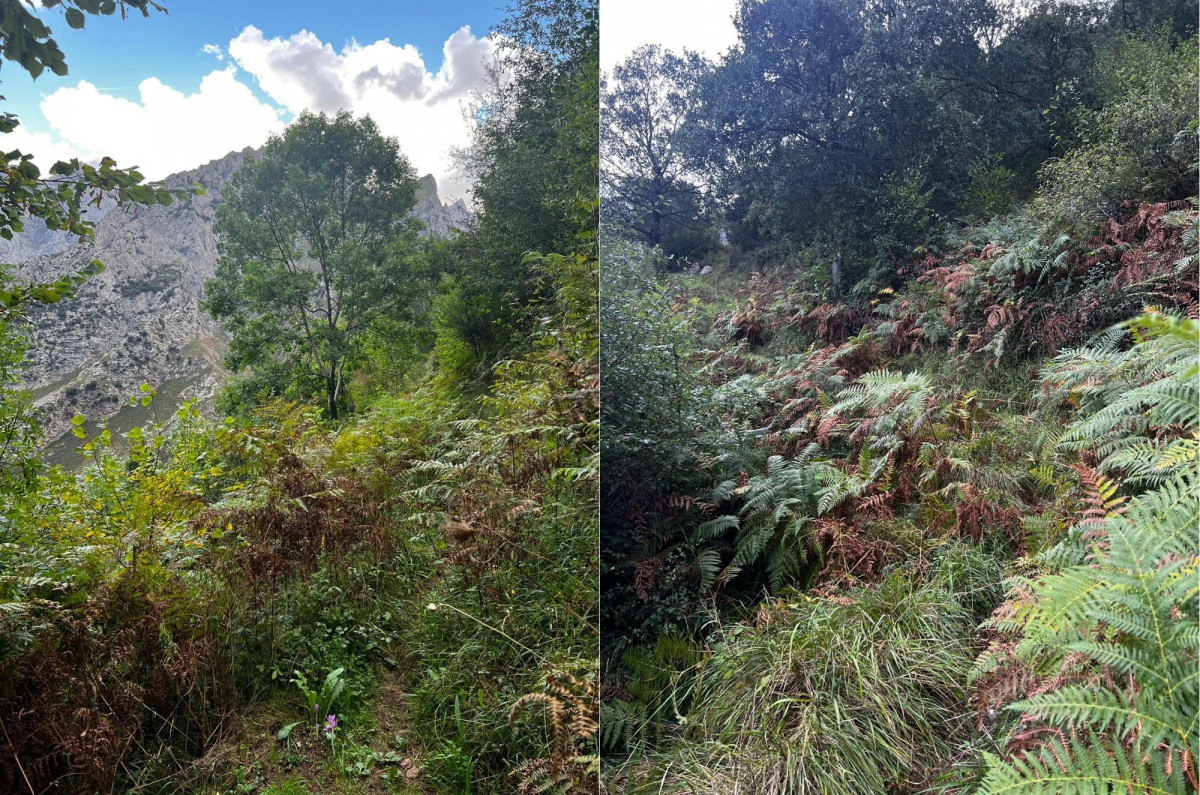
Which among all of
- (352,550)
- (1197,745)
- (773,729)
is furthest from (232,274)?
(1197,745)

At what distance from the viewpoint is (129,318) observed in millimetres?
1376

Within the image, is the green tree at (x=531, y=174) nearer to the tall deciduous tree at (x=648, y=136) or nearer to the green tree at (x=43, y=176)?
the tall deciduous tree at (x=648, y=136)

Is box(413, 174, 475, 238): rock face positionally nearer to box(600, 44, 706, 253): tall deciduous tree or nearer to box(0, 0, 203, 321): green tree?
box(600, 44, 706, 253): tall deciduous tree

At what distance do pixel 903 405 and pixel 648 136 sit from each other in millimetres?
1254

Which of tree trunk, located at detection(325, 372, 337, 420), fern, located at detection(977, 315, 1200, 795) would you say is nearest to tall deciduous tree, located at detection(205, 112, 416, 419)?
tree trunk, located at detection(325, 372, 337, 420)

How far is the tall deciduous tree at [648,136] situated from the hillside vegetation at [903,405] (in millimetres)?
12

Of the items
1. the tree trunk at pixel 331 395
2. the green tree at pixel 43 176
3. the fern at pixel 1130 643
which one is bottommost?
the fern at pixel 1130 643

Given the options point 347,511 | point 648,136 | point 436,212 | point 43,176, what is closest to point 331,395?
point 347,511

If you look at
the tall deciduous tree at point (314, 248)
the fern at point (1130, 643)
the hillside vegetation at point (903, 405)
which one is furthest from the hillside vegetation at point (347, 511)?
the fern at point (1130, 643)

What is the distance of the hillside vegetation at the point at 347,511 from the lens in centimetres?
122

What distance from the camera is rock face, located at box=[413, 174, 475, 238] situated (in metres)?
1.75

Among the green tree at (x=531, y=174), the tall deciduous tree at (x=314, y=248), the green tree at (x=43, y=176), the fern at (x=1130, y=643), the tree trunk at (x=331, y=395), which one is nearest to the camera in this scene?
the fern at (x=1130, y=643)

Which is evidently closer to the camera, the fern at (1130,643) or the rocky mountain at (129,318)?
the fern at (1130,643)

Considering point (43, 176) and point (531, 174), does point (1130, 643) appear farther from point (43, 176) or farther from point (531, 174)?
point (43, 176)
